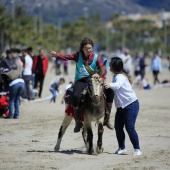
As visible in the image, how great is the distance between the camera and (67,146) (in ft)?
47.7

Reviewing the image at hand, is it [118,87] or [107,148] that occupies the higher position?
[118,87]

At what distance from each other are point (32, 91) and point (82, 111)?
13.4 metres

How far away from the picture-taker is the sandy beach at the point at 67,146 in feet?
39.5

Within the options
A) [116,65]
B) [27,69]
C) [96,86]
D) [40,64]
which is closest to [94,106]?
[96,86]

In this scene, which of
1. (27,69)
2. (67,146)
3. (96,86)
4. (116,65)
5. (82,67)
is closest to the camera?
(96,86)

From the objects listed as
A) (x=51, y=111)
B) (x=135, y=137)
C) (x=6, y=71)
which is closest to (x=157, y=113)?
(x=51, y=111)

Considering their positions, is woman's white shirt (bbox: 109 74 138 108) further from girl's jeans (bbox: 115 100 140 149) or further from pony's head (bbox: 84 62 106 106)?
pony's head (bbox: 84 62 106 106)

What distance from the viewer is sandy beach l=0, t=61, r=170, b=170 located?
1205 cm

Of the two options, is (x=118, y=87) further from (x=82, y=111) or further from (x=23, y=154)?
(x=23, y=154)

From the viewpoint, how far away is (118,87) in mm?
12695

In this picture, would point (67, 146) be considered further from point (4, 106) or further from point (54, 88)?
point (54, 88)

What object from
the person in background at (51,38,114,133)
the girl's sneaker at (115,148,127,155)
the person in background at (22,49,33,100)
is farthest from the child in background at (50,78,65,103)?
the girl's sneaker at (115,148,127,155)

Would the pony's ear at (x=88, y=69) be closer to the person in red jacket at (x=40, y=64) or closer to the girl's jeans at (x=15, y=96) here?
the girl's jeans at (x=15, y=96)

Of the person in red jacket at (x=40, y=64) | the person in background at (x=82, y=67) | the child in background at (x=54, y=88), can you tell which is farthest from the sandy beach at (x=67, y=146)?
the person in red jacket at (x=40, y=64)
